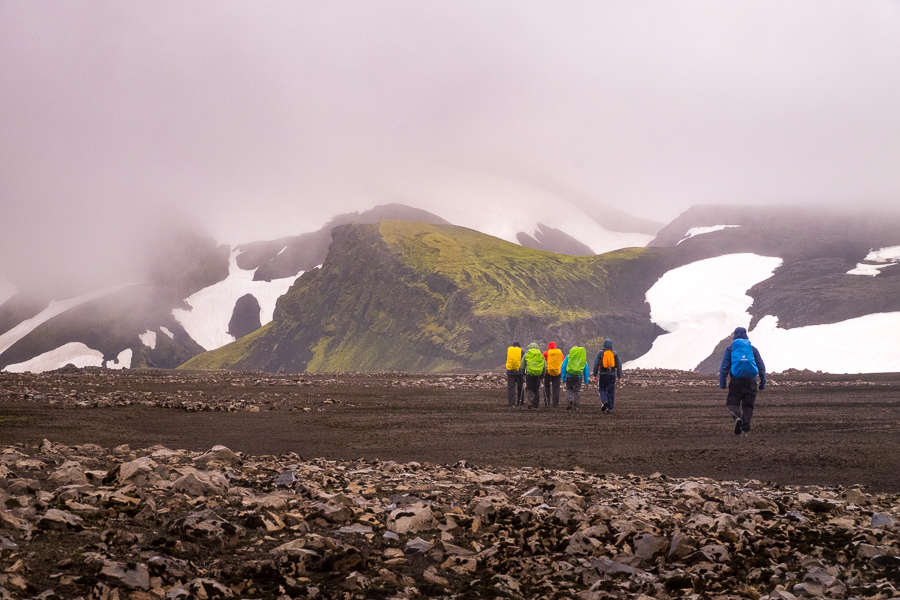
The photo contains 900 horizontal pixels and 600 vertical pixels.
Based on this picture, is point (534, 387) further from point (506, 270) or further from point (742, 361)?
point (506, 270)

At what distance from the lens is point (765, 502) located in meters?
8.54

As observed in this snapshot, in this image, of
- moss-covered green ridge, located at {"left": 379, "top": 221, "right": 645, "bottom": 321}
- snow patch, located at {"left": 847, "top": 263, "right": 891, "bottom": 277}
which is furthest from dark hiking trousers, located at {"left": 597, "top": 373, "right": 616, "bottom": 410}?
snow patch, located at {"left": 847, "top": 263, "right": 891, "bottom": 277}

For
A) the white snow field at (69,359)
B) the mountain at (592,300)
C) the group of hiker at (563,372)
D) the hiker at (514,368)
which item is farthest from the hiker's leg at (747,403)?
the white snow field at (69,359)

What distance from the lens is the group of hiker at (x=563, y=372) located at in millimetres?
24062

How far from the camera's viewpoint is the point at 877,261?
8850 centimetres

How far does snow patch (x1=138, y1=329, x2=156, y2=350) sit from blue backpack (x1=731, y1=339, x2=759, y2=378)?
137 m

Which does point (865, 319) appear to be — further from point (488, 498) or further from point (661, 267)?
point (488, 498)

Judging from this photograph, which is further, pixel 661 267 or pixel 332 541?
pixel 661 267

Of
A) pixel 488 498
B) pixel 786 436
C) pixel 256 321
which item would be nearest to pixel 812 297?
pixel 786 436

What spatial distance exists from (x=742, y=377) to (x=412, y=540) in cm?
1224

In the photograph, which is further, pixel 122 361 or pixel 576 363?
pixel 122 361

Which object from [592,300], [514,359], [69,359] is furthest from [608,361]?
[69,359]

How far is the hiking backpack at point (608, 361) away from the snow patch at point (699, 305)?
48534mm

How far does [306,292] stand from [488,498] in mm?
104685
